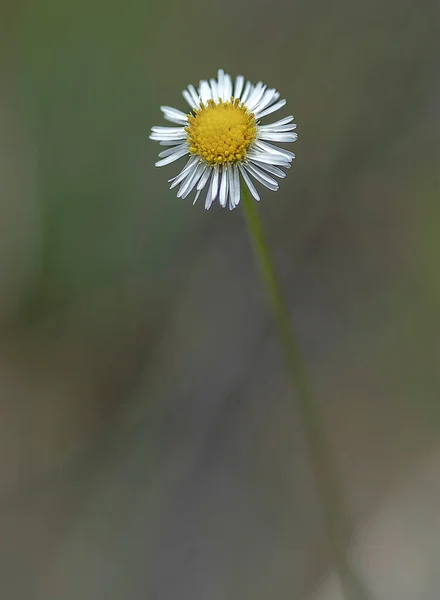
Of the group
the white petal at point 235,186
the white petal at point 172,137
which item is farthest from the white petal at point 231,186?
the white petal at point 172,137

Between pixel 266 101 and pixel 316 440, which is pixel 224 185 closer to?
pixel 266 101

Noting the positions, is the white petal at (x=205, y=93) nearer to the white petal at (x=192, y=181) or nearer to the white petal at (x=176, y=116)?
the white petal at (x=176, y=116)

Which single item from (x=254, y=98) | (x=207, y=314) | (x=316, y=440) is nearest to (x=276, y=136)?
(x=254, y=98)

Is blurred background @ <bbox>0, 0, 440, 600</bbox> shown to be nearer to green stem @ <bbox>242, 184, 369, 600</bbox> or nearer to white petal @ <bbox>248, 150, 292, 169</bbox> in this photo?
green stem @ <bbox>242, 184, 369, 600</bbox>

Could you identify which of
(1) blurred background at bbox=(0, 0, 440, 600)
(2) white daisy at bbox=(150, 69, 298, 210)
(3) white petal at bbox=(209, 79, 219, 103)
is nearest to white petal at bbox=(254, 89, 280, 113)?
(2) white daisy at bbox=(150, 69, 298, 210)

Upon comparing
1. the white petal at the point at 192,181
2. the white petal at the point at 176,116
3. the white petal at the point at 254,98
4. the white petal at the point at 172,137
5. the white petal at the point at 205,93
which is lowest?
the white petal at the point at 192,181

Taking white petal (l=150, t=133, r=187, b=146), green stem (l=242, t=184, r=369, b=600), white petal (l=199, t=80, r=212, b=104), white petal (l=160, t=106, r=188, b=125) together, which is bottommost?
green stem (l=242, t=184, r=369, b=600)

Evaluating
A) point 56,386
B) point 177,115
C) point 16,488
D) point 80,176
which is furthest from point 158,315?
point 177,115
